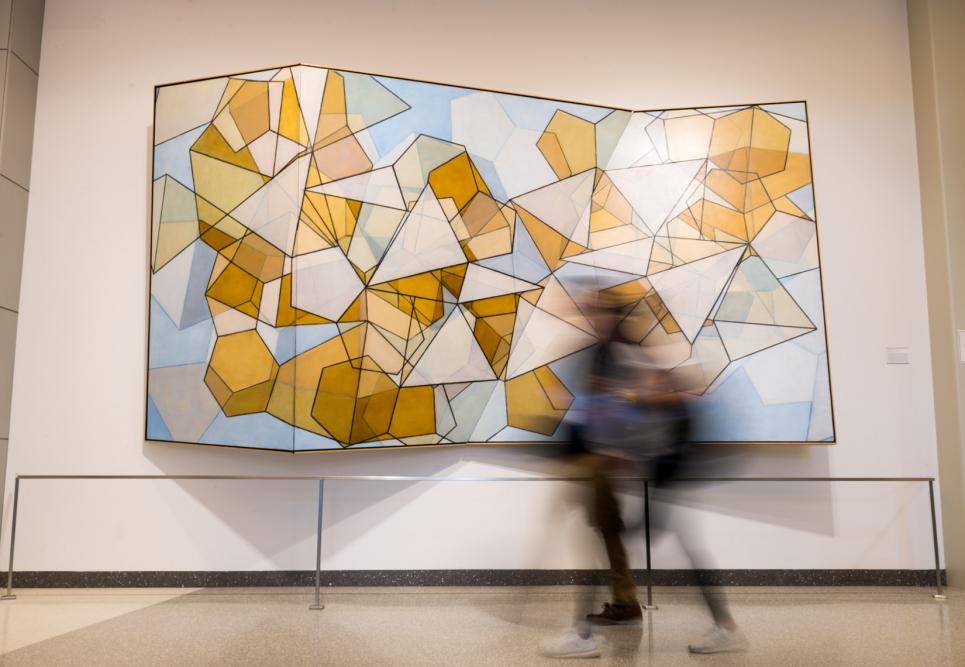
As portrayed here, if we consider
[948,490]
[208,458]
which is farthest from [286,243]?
[948,490]

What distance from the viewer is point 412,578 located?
4035 mm

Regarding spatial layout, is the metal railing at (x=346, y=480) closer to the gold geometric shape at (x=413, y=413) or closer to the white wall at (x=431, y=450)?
the white wall at (x=431, y=450)

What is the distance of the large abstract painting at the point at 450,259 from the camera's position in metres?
3.85

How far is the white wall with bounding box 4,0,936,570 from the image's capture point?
160 inches

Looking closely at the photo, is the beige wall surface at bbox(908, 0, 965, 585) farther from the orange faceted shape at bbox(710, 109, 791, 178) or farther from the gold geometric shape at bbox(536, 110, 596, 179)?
the gold geometric shape at bbox(536, 110, 596, 179)

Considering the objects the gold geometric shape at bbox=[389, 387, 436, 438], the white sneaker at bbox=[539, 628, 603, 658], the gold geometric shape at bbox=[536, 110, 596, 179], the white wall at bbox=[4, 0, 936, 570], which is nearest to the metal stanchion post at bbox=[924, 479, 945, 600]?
the white wall at bbox=[4, 0, 936, 570]

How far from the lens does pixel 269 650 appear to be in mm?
2787

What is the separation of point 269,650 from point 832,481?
310 centimetres

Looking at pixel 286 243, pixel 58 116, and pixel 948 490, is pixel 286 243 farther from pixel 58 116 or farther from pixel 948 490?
pixel 948 490

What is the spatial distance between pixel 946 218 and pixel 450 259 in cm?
278

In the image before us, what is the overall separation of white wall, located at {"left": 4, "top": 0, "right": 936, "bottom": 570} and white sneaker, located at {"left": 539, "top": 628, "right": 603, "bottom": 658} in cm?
113

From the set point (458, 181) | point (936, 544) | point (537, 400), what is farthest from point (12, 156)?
point (936, 544)

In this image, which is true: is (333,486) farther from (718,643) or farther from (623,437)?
(718,643)

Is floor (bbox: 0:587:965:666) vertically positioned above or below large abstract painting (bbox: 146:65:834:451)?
below
